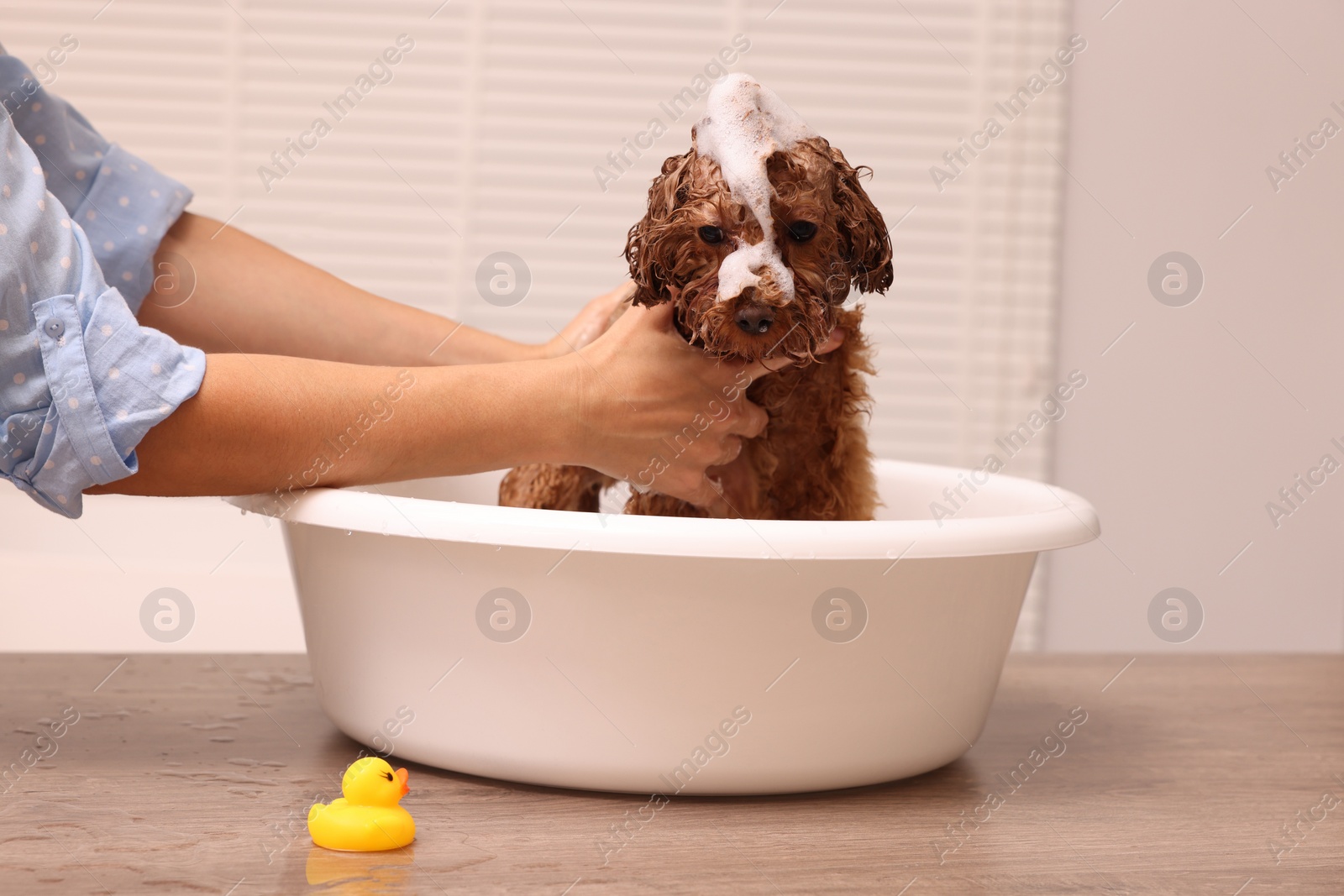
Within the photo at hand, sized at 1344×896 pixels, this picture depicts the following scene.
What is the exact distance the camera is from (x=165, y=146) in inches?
119

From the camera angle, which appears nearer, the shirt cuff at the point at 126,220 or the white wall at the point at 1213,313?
the shirt cuff at the point at 126,220

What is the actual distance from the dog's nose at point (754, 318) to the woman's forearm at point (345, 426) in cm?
16

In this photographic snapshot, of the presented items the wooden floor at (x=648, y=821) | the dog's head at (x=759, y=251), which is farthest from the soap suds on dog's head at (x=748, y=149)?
the wooden floor at (x=648, y=821)

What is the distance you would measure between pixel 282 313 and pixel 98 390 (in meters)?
0.56

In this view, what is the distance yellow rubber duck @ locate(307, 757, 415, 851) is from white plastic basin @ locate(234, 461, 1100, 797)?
0.13 m

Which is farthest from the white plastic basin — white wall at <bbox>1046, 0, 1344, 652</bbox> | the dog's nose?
white wall at <bbox>1046, 0, 1344, 652</bbox>

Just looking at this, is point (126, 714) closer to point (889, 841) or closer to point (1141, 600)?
point (889, 841)

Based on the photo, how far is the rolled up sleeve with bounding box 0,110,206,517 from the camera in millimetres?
954

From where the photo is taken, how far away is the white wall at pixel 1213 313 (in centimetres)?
302

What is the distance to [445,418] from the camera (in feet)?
3.56

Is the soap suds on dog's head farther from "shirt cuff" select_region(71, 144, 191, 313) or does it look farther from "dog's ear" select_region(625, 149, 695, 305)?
"shirt cuff" select_region(71, 144, 191, 313)

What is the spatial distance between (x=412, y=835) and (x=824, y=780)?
0.36 m

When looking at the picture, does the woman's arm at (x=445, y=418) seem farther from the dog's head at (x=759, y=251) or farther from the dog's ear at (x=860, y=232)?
the dog's ear at (x=860, y=232)

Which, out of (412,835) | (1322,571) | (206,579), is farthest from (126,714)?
(1322,571)
